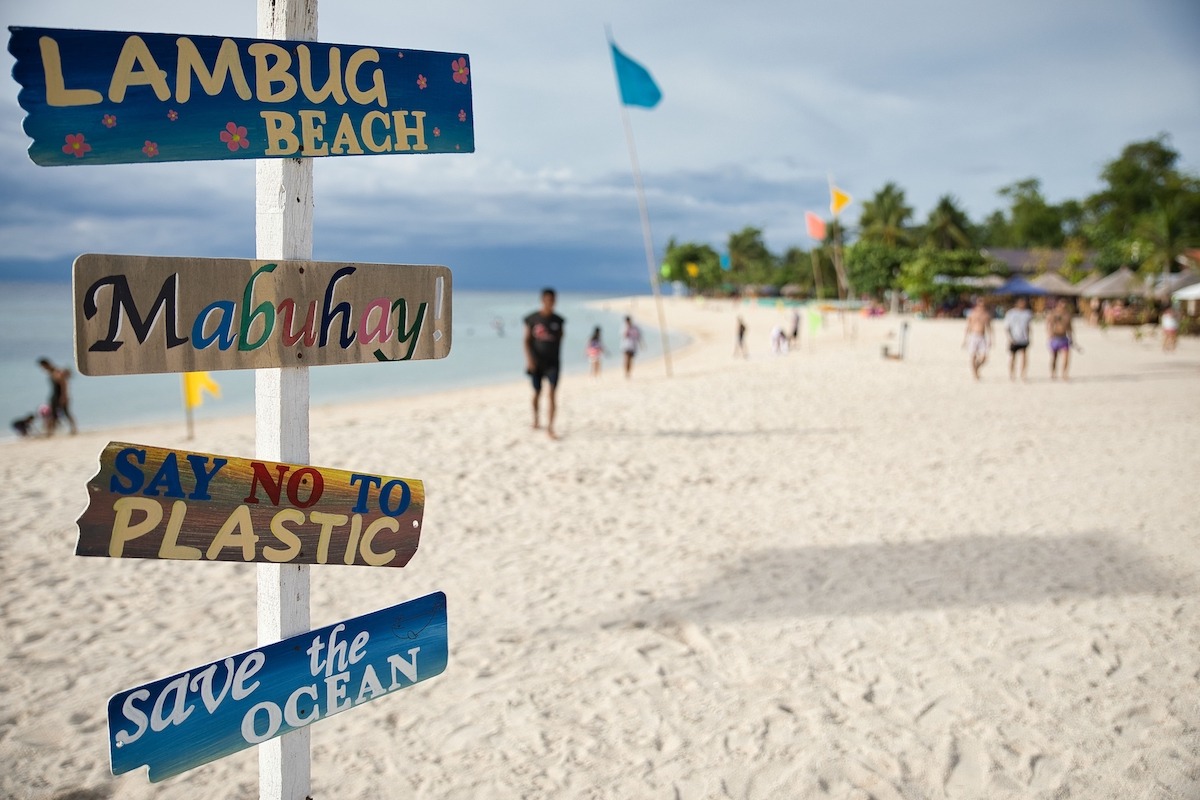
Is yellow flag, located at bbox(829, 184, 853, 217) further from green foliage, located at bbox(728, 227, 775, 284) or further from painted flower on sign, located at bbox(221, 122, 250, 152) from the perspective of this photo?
green foliage, located at bbox(728, 227, 775, 284)

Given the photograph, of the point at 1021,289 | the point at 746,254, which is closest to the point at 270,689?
the point at 1021,289

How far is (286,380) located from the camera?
165 centimetres

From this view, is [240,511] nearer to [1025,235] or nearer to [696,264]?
[1025,235]

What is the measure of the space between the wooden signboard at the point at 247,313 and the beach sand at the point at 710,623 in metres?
1.88

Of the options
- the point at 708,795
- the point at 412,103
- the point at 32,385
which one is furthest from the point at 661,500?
the point at 32,385

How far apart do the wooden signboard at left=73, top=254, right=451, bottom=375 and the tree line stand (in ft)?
81.9

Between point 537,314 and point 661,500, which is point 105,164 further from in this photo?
point 537,314

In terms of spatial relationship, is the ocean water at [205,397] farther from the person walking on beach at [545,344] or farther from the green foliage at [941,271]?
the green foliage at [941,271]

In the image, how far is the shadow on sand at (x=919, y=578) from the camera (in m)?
4.09

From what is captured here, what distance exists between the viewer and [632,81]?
1286cm

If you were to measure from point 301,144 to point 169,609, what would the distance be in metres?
3.55

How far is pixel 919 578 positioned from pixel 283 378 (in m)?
4.16

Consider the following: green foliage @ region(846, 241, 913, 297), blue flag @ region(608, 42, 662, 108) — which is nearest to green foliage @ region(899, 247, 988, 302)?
green foliage @ region(846, 241, 913, 297)

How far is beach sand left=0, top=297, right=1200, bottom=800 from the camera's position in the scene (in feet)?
8.88
